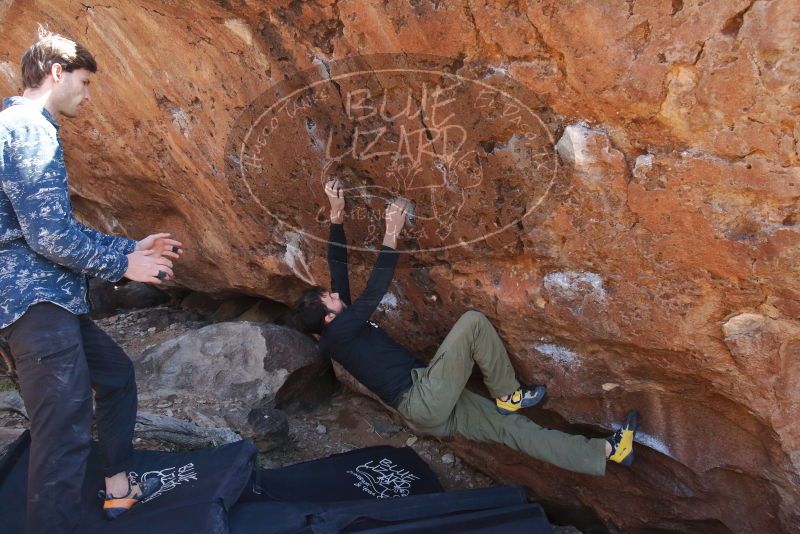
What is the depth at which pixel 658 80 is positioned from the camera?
237 cm

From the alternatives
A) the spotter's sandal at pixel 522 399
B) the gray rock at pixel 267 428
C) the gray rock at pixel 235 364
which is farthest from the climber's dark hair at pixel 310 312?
the spotter's sandal at pixel 522 399

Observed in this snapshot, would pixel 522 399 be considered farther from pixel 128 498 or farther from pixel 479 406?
pixel 128 498

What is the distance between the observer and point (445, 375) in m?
3.30

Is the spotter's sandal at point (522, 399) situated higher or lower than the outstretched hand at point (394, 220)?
lower

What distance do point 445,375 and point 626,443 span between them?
0.85 meters

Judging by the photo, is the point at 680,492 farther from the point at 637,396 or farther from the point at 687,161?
the point at 687,161

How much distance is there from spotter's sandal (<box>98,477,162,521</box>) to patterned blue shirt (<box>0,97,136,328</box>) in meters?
0.76

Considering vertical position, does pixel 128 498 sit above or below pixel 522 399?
below

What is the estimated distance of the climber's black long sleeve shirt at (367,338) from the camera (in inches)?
129

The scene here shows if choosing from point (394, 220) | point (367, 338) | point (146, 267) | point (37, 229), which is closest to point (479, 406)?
point (367, 338)

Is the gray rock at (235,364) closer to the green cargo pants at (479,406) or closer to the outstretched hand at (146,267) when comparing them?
the green cargo pants at (479,406)

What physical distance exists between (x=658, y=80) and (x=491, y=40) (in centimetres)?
61

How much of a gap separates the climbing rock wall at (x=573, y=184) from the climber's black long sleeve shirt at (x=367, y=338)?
16 cm

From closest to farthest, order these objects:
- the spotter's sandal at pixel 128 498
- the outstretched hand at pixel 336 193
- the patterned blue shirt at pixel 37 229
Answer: the patterned blue shirt at pixel 37 229 < the spotter's sandal at pixel 128 498 < the outstretched hand at pixel 336 193
